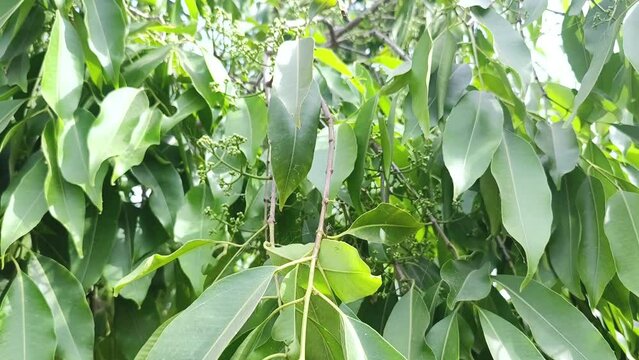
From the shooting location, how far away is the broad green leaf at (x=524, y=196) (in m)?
0.69

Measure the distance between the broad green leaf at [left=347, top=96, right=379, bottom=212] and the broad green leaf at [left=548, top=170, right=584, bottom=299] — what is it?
0.23m

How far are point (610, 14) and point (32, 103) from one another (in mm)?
746

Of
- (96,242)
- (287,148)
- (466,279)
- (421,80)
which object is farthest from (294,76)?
(96,242)

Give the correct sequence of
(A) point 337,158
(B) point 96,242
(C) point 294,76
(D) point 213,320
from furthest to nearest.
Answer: (B) point 96,242
(A) point 337,158
(C) point 294,76
(D) point 213,320

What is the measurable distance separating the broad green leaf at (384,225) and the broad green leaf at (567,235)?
20 cm

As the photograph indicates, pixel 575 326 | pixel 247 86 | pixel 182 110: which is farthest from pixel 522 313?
pixel 247 86

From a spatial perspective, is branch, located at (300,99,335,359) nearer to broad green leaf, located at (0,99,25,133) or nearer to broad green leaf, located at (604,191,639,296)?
broad green leaf, located at (604,191,639,296)

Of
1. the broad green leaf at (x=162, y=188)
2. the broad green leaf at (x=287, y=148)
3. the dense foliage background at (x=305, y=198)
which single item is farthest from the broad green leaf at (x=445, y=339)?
the broad green leaf at (x=162, y=188)

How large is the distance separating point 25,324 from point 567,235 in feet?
1.98

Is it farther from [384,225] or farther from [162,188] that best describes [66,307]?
[384,225]

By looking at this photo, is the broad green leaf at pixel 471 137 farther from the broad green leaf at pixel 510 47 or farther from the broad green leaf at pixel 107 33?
the broad green leaf at pixel 107 33

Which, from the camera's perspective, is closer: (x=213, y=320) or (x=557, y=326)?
(x=213, y=320)

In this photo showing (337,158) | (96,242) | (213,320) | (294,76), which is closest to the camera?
(213,320)

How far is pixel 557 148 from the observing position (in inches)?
33.1
